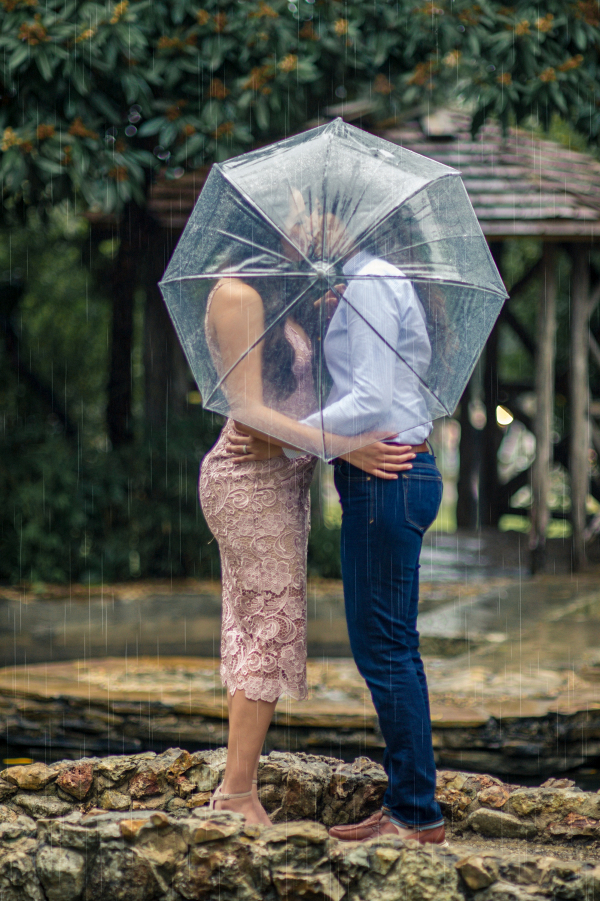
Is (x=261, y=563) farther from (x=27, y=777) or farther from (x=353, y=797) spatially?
(x=27, y=777)

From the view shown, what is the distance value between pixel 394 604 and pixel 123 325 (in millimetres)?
6991

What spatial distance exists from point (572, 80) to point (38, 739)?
5103 mm

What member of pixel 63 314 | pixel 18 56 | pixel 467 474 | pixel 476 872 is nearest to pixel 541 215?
pixel 18 56

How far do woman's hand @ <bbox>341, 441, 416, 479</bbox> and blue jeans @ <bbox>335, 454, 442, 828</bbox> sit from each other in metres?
0.03

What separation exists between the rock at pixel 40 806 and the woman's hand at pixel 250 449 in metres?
1.35

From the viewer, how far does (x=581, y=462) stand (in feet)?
29.8

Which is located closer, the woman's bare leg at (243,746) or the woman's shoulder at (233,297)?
the woman's shoulder at (233,297)

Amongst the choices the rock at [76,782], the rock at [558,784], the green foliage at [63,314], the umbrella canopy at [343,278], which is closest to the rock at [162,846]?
the rock at [76,782]

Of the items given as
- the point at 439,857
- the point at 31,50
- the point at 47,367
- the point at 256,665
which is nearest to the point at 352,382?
the point at 256,665

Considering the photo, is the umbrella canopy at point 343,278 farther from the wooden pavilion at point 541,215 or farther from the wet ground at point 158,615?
the wooden pavilion at point 541,215

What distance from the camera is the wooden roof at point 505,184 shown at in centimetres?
839

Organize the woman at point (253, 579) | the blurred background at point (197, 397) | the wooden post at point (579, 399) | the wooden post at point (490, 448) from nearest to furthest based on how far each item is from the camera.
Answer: the woman at point (253, 579) → the blurred background at point (197, 397) → the wooden post at point (579, 399) → the wooden post at point (490, 448)

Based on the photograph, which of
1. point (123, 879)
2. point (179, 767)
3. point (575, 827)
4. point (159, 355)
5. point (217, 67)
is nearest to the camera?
point (123, 879)

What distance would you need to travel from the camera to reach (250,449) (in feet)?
9.70
